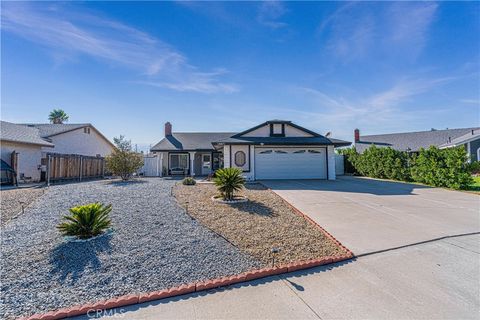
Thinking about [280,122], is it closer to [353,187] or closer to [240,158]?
[240,158]

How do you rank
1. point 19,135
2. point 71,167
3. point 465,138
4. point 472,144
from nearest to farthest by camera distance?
point 19,135
point 71,167
point 472,144
point 465,138

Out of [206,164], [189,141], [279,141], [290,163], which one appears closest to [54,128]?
[189,141]

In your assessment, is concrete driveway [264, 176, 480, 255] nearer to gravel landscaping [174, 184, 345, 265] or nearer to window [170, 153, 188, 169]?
gravel landscaping [174, 184, 345, 265]

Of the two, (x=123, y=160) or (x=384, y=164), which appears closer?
(x=123, y=160)

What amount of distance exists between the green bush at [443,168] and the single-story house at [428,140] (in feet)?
31.3

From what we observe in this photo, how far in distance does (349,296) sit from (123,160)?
15.8m

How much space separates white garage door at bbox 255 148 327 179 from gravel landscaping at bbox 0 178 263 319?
1049cm

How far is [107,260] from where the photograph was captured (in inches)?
161

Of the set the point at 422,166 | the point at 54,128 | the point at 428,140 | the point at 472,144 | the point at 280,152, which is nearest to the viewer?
the point at 422,166

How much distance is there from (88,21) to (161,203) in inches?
279

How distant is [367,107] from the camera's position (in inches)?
638

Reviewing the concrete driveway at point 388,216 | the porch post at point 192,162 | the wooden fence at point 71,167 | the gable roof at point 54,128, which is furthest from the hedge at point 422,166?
the gable roof at point 54,128

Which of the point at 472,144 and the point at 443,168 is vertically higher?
the point at 472,144

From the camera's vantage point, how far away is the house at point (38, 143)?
14016 millimetres
